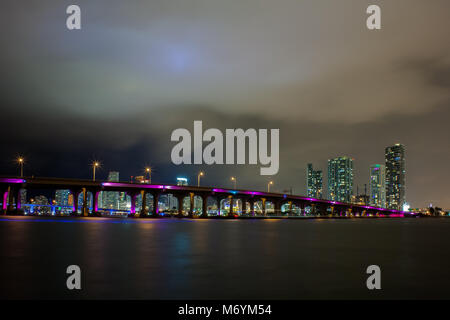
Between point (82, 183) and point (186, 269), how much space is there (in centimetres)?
11486

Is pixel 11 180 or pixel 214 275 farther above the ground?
pixel 11 180

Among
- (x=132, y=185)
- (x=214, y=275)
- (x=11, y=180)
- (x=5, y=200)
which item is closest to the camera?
(x=214, y=275)

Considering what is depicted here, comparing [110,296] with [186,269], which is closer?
[110,296]

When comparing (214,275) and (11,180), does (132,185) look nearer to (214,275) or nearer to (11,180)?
(11,180)

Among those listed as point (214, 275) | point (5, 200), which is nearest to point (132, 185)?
point (5, 200)

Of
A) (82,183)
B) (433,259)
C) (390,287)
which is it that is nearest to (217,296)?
(390,287)

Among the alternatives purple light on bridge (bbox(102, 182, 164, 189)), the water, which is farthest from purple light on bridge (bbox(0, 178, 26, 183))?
the water

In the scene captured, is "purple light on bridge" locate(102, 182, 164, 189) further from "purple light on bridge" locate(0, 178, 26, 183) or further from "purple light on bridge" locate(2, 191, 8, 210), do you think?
"purple light on bridge" locate(2, 191, 8, 210)

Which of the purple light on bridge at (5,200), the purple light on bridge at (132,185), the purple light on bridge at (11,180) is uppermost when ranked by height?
the purple light on bridge at (11,180)

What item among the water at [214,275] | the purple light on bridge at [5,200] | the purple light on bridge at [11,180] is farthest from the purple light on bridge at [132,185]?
the water at [214,275]

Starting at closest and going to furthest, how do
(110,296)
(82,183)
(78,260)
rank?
(110,296) → (78,260) → (82,183)

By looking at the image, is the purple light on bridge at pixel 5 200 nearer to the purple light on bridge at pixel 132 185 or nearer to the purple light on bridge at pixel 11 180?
the purple light on bridge at pixel 11 180
